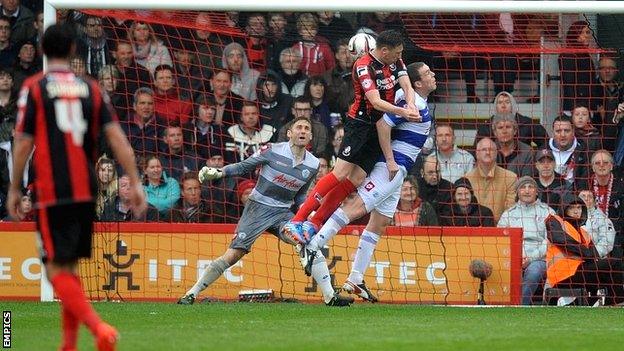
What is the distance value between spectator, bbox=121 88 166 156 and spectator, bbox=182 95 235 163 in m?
0.48

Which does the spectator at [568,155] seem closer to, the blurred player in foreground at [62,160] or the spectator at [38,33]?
the spectator at [38,33]

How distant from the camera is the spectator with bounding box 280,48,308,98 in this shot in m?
16.9

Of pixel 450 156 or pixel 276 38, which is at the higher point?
pixel 276 38

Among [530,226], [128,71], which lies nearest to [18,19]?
[128,71]

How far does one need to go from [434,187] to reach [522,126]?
4.42 feet

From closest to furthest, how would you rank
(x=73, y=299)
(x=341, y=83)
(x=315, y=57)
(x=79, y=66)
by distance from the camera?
(x=73, y=299) → (x=79, y=66) → (x=341, y=83) → (x=315, y=57)

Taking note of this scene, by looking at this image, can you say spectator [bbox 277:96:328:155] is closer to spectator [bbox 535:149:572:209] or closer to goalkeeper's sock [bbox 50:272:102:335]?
spectator [bbox 535:149:572:209]

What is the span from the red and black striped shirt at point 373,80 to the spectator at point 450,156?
9.63 feet

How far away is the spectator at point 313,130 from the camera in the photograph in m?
16.3

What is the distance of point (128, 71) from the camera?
16.3 metres

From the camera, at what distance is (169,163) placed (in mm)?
16156

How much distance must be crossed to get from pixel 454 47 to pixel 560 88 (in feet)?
6.03

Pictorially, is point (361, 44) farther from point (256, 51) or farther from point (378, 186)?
point (256, 51)

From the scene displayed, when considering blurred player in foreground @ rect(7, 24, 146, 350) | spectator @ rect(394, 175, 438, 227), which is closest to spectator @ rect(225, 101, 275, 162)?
spectator @ rect(394, 175, 438, 227)
